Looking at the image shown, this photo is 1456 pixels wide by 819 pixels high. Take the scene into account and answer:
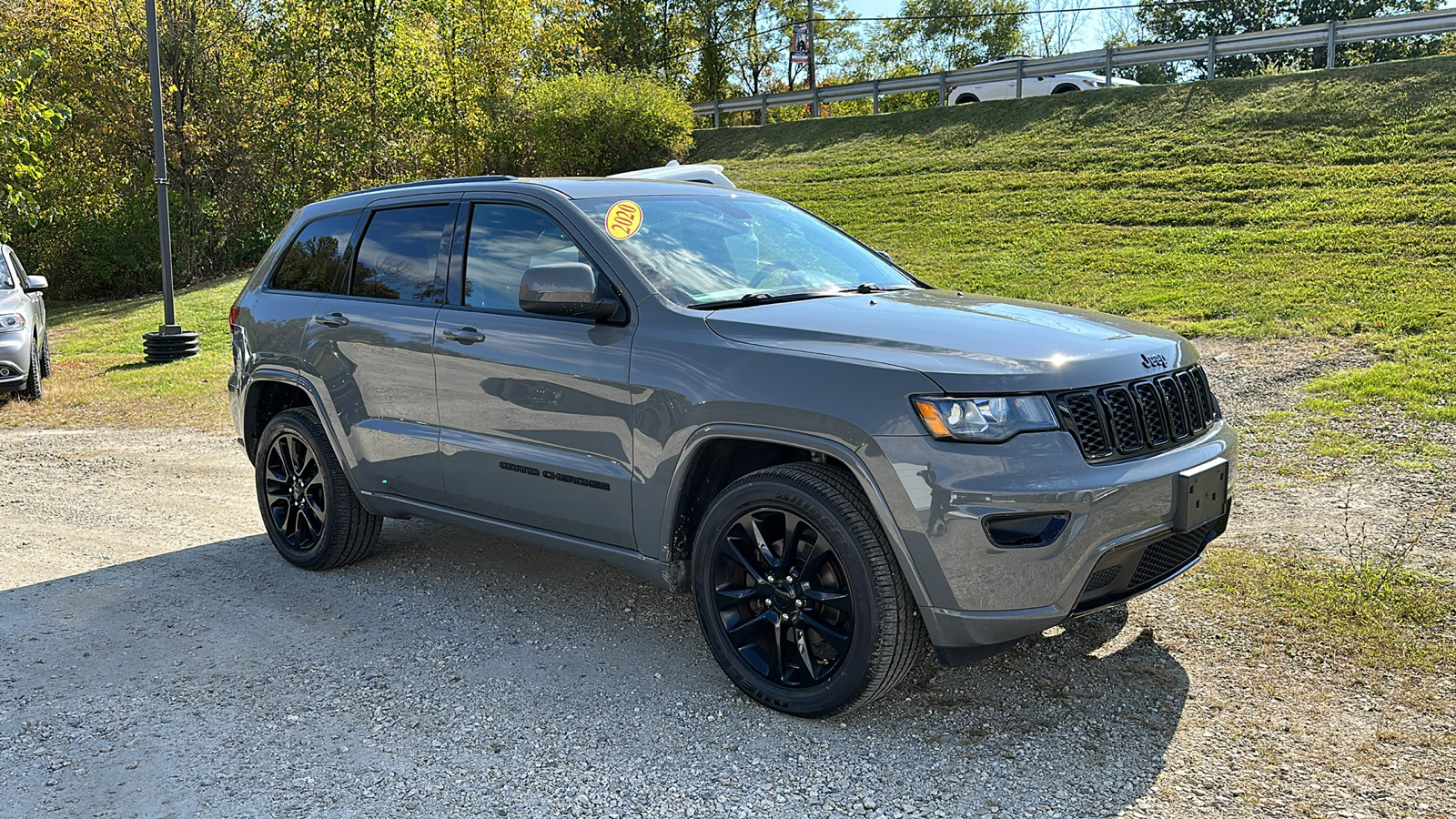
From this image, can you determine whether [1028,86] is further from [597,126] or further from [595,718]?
[595,718]

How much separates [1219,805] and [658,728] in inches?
68.3

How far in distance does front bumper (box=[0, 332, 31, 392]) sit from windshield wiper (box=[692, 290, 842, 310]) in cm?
882

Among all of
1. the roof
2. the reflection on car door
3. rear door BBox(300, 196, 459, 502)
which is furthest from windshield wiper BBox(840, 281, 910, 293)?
rear door BBox(300, 196, 459, 502)

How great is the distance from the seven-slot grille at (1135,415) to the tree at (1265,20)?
40689 mm

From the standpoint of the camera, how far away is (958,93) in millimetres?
27562

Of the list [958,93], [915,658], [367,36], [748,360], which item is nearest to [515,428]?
[748,360]

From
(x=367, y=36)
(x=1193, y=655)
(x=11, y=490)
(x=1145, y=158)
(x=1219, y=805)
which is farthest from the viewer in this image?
(x=367, y=36)

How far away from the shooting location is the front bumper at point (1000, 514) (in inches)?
133

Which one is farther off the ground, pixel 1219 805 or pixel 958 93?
pixel 958 93

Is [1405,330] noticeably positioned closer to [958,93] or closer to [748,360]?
[748,360]

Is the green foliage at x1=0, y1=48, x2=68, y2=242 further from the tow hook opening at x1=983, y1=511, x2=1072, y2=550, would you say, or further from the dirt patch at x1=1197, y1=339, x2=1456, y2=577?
the tow hook opening at x1=983, y1=511, x2=1072, y2=550

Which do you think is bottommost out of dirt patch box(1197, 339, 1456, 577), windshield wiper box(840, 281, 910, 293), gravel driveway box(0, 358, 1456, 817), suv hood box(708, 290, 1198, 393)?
gravel driveway box(0, 358, 1456, 817)

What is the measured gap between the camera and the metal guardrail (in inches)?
816

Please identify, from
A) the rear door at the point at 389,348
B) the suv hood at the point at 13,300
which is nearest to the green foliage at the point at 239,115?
the suv hood at the point at 13,300
